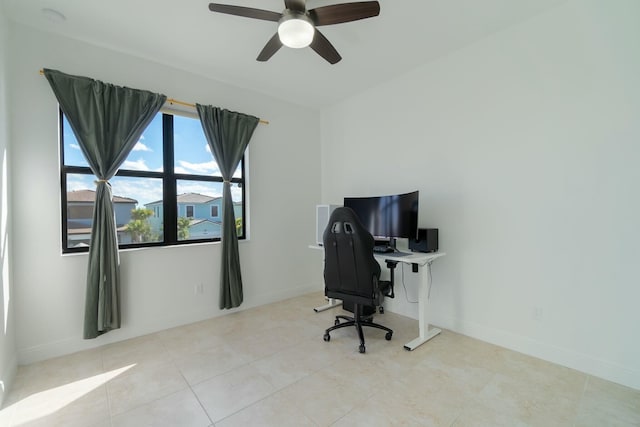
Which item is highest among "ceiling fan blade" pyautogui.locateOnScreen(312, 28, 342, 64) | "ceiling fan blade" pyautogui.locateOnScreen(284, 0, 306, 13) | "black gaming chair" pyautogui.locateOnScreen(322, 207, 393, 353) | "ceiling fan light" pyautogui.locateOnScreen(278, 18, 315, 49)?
"ceiling fan blade" pyautogui.locateOnScreen(284, 0, 306, 13)

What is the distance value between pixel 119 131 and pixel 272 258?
2200mm

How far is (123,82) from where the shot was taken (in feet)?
8.80

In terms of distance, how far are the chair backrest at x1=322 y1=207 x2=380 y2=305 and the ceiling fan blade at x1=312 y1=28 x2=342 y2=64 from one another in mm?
1269

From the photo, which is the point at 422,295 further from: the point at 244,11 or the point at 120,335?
the point at 120,335

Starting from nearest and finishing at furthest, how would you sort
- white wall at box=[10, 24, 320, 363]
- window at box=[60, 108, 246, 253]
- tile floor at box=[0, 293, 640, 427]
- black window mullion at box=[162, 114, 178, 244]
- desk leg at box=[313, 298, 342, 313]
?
tile floor at box=[0, 293, 640, 427] → white wall at box=[10, 24, 320, 363] → window at box=[60, 108, 246, 253] → black window mullion at box=[162, 114, 178, 244] → desk leg at box=[313, 298, 342, 313]

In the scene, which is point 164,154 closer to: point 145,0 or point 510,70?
point 145,0

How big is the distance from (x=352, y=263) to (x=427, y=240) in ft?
2.80

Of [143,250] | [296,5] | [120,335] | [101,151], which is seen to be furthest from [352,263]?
[101,151]

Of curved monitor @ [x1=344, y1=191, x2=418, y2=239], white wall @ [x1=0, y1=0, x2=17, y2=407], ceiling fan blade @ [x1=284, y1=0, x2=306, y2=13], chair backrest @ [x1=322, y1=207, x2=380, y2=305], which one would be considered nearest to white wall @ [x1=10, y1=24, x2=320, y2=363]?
white wall @ [x1=0, y1=0, x2=17, y2=407]

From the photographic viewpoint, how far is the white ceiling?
213 centimetres

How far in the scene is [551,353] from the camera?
221 cm

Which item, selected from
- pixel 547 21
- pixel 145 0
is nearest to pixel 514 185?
pixel 547 21

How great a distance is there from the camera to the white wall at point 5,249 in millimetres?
1919

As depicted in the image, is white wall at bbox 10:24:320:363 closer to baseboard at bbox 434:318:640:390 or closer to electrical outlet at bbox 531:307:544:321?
baseboard at bbox 434:318:640:390
